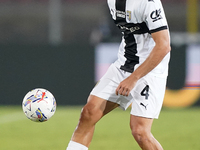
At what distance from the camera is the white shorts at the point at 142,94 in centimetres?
425

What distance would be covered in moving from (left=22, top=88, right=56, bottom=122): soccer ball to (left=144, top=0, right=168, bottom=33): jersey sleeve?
1.27 meters

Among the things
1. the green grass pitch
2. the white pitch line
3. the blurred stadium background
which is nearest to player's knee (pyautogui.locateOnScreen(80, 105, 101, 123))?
the green grass pitch

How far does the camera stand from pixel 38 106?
445 centimetres

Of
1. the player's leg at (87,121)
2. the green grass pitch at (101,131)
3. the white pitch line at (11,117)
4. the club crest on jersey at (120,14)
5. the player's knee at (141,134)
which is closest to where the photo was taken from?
the player's knee at (141,134)

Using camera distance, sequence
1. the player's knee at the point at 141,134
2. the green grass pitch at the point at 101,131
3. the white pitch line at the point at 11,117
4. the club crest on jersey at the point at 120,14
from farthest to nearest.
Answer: the white pitch line at the point at 11,117 → the green grass pitch at the point at 101,131 → the club crest on jersey at the point at 120,14 → the player's knee at the point at 141,134

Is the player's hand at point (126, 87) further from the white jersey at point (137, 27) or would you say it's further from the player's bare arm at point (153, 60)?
the white jersey at point (137, 27)

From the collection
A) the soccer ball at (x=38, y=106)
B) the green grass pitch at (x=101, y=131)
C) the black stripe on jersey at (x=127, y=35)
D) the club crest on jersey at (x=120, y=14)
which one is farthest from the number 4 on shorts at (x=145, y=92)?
the green grass pitch at (x=101, y=131)

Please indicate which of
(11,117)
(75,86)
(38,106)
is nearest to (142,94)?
(38,106)

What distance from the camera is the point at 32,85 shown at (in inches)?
392

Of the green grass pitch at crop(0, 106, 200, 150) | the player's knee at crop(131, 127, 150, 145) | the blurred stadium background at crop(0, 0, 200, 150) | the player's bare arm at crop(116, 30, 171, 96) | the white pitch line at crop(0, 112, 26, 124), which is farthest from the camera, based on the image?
the white pitch line at crop(0, 112, 26, 124)

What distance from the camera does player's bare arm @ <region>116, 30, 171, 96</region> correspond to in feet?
12.9

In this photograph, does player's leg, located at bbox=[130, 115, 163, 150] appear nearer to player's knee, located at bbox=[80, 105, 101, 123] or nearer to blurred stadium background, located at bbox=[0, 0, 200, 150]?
player's knee, located at bbox=[80, 105, 101, 123]

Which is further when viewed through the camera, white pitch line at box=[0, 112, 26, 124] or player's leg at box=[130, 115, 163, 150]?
white pitch line at box=[0, 112, 26, 124]

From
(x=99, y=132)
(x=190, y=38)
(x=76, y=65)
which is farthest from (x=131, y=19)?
(x=190, y=38)
